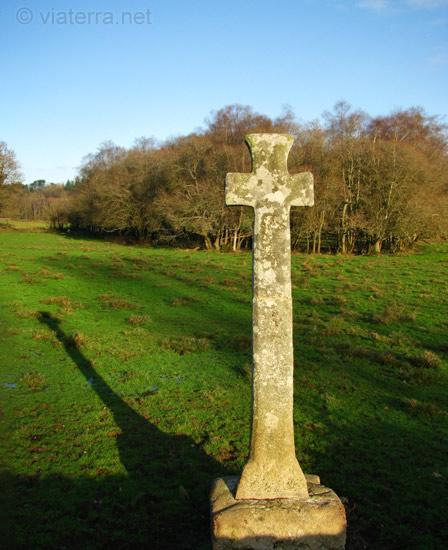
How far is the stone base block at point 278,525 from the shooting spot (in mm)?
3693

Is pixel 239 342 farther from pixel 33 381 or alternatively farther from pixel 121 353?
pixel 33 381

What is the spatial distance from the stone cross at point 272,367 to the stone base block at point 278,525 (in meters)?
0.17

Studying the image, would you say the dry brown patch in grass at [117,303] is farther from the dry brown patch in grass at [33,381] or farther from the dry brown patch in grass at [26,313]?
the dry brown patch in grass at [33,381]

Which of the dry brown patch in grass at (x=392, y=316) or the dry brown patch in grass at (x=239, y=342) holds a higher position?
the dry brown patch in grass at (x=392, y=316)

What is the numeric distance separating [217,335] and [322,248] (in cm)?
3319

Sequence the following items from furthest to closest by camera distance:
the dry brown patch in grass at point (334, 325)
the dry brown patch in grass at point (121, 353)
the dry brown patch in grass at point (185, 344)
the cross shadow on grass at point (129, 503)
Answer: the dry brown patch in grass at point (334, 325) → the dry brown patch in grass at point (185, 344) → the dry brown patch in grass at point (121, 353) → the cross shadow on grass at point (129, 503)

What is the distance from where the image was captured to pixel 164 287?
19.5 meters

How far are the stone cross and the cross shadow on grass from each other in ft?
3.40

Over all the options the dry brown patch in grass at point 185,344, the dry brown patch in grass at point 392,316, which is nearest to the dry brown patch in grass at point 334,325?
the dry brown patch in grass at point 392,316

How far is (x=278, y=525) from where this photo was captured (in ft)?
12.3

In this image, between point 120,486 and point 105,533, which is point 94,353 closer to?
point 120,486

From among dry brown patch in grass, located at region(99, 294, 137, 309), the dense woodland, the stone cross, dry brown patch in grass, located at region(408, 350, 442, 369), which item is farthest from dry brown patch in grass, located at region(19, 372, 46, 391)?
the dense woodland

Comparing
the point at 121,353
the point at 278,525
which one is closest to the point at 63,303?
the point at 121,353

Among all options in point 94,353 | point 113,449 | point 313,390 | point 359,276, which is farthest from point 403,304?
point 113,449
